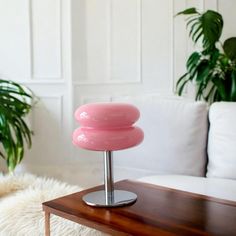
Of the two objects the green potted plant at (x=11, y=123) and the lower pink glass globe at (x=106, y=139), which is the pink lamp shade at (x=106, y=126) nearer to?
the lower pink glass globe at (x=106, y=139)

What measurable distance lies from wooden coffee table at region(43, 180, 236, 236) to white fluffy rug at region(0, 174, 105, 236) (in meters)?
0.18

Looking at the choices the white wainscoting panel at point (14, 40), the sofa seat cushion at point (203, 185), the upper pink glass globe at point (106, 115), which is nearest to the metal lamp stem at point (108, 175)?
the upper pink glass globe at point (106, 115)

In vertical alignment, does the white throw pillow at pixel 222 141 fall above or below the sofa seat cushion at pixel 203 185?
above

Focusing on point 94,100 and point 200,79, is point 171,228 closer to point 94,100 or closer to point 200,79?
point 200,79

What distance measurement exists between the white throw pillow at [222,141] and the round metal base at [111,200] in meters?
0.76

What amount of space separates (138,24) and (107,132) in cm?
206

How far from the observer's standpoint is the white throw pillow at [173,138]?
196 cm

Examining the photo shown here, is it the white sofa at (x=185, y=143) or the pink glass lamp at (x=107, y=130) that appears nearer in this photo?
the pink glass lamp at (x=107, y=130)

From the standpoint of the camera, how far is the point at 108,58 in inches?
118

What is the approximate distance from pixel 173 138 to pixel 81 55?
4.09ft

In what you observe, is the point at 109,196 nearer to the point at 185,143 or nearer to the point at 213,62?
the point at 185,143

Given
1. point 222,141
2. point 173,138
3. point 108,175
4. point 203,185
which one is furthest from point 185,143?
point 108,175

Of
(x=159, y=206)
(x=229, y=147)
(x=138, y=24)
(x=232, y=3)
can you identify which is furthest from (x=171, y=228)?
(x=232, y=3)

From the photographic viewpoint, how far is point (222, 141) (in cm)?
187
